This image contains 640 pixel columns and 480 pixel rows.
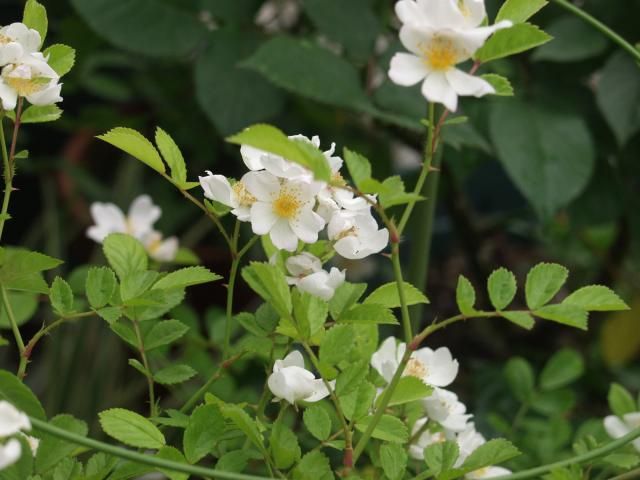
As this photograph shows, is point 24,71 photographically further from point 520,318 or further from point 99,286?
point 520,318

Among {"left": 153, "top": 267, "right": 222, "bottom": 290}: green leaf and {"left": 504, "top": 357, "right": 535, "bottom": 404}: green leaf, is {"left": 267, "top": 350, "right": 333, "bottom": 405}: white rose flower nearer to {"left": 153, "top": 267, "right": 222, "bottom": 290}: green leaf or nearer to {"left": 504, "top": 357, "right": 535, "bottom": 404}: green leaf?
{"left": 153, "top": 267, "right": 222, "bottom": 290}: green leaf

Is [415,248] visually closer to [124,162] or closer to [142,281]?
[142,281]

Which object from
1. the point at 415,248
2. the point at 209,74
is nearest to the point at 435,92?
the point at 415,248

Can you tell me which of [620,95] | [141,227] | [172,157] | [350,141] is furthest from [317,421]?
[350,141]

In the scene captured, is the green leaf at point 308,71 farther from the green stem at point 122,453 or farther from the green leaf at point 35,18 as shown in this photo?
the green stem at point 122,453

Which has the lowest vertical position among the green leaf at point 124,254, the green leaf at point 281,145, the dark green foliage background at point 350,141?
the dark green foliage background at point 350,141

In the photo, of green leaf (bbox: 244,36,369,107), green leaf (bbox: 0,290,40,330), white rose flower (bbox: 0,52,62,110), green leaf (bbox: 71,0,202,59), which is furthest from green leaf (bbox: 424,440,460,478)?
green leaf (bbox: 71,0,202,59)

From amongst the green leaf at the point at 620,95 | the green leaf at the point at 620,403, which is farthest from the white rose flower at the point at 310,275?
the green leaf at the point at 620,95
